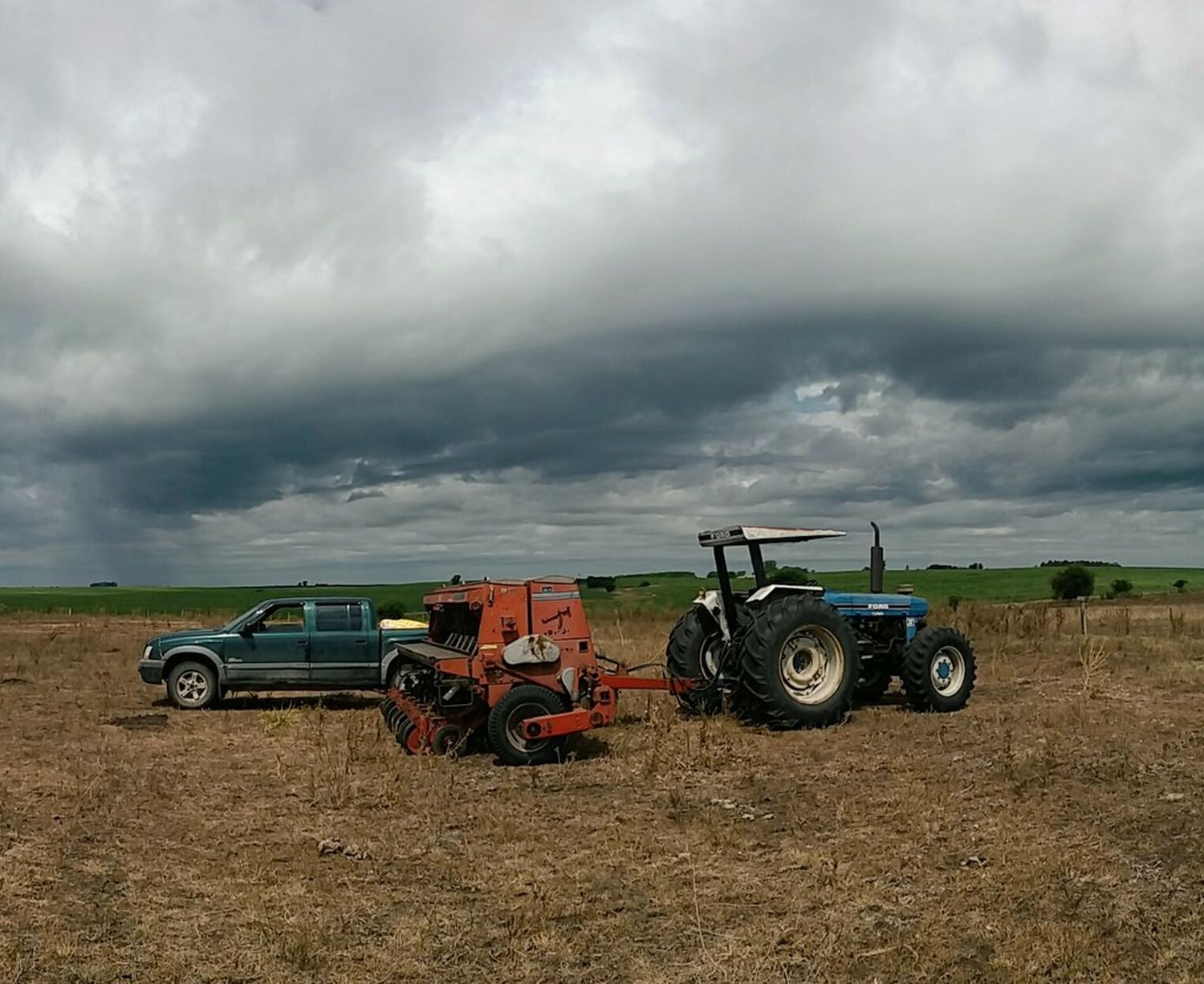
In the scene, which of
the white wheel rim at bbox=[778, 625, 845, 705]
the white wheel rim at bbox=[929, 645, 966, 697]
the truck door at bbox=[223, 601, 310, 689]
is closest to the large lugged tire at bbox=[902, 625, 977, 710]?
the white wheel rim at bbox=[929, 645, 966, 697]

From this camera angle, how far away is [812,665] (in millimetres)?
13211

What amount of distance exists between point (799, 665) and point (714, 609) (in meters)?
1.41

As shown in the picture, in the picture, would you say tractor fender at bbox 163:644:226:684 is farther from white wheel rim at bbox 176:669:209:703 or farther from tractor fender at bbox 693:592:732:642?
tractor fender at bbox 693:592:732:642

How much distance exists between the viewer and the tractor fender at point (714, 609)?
1390cm

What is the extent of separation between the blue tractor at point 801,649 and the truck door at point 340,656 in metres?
4.98

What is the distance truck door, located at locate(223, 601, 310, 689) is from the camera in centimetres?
1678

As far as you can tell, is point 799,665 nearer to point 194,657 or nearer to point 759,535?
point 759,535

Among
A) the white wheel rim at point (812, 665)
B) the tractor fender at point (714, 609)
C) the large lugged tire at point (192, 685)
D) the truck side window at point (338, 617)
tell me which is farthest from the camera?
the truck side window at point (338, 617)

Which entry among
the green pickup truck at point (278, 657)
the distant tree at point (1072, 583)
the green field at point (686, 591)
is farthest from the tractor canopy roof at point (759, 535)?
the distant tree at point (1072, 583)

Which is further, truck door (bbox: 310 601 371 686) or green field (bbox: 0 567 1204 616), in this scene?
green field (bbox: 0 567 1204 616)

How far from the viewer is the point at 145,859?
777 centimetres

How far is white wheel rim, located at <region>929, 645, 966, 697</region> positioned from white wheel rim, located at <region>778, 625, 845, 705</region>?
1997 mm

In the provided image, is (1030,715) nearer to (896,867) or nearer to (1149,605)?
(896,867)

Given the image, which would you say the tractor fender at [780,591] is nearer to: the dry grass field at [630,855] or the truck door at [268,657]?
the dry grass field at [630,855]
